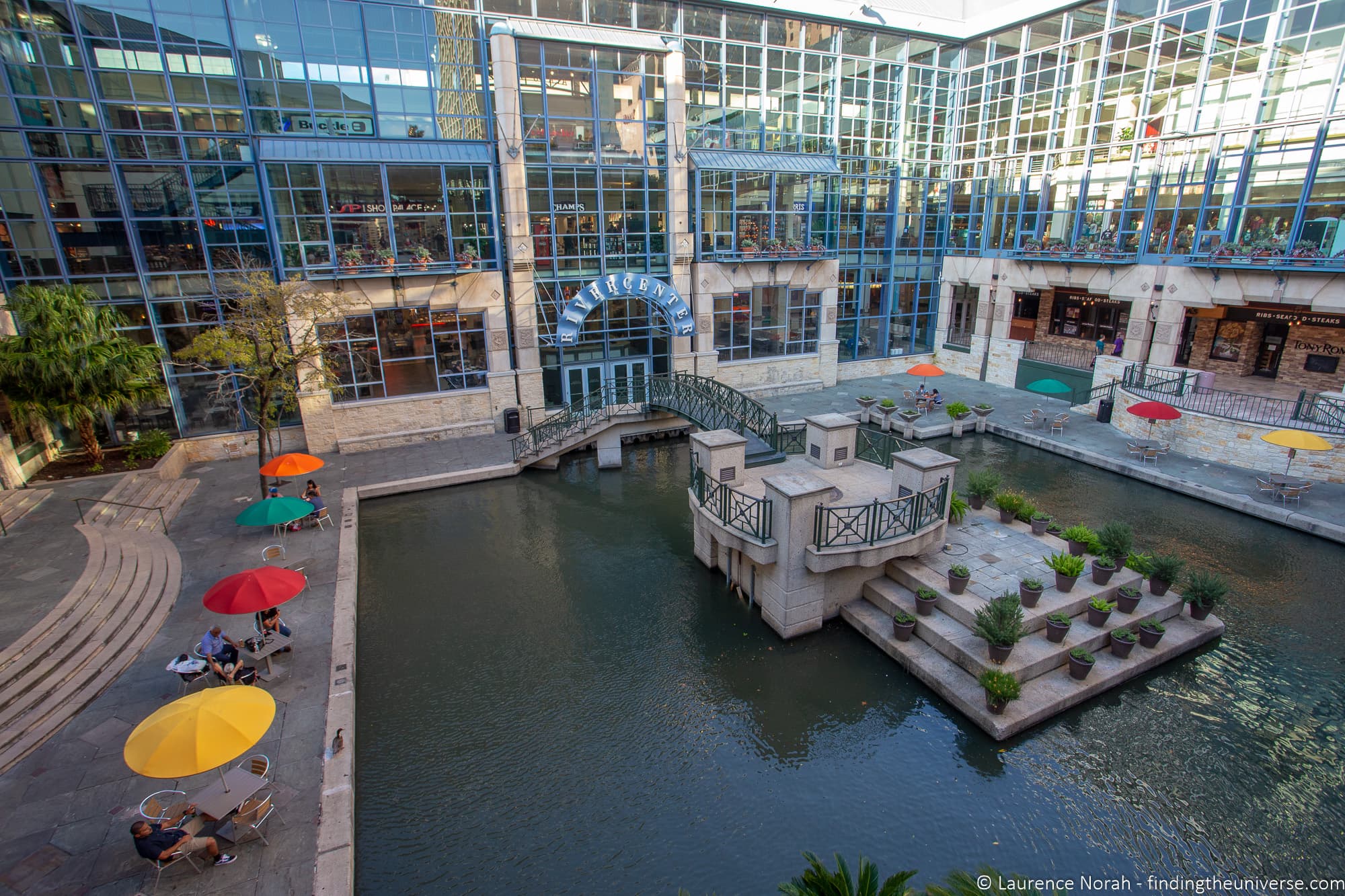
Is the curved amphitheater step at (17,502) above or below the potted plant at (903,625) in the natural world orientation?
above

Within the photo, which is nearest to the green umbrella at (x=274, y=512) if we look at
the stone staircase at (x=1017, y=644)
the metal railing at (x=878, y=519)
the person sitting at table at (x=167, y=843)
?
the person sitting at table at (x=167, y=843)

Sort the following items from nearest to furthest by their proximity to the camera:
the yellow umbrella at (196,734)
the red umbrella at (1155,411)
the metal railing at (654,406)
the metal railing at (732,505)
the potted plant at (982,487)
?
1. the yellow umbrella at (196,734)
2. the metal railing at (732,505)
3. the potted plant at (982,487)
4. the red umbrella at (1155,411)
5. the metal railing at (654,406)

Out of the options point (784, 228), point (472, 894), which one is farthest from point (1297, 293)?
point (472, 894)

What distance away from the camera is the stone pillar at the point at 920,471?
1389cm

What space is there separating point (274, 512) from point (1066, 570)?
1768 cm

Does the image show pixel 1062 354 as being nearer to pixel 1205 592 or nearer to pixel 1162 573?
pixel 1162 573

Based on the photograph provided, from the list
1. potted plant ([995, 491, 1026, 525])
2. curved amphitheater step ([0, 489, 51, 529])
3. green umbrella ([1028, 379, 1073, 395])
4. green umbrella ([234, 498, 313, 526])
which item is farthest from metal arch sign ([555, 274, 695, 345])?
curved amphitheater step ([0, 489, 51, 529])

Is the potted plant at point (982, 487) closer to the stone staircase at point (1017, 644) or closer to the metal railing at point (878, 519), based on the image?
the stone staircase at point (1017, 644)

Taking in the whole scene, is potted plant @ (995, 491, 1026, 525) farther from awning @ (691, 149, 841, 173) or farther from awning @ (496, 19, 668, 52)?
awning @ (496, 19, 668, 52)

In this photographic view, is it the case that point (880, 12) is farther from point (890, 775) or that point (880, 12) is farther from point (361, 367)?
point (890, 775)

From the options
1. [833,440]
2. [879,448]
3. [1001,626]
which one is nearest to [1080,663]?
[1001,626]

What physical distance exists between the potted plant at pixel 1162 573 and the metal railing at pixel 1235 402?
11001mm

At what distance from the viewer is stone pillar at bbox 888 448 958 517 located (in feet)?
45.6

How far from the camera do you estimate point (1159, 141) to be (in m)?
25.2
